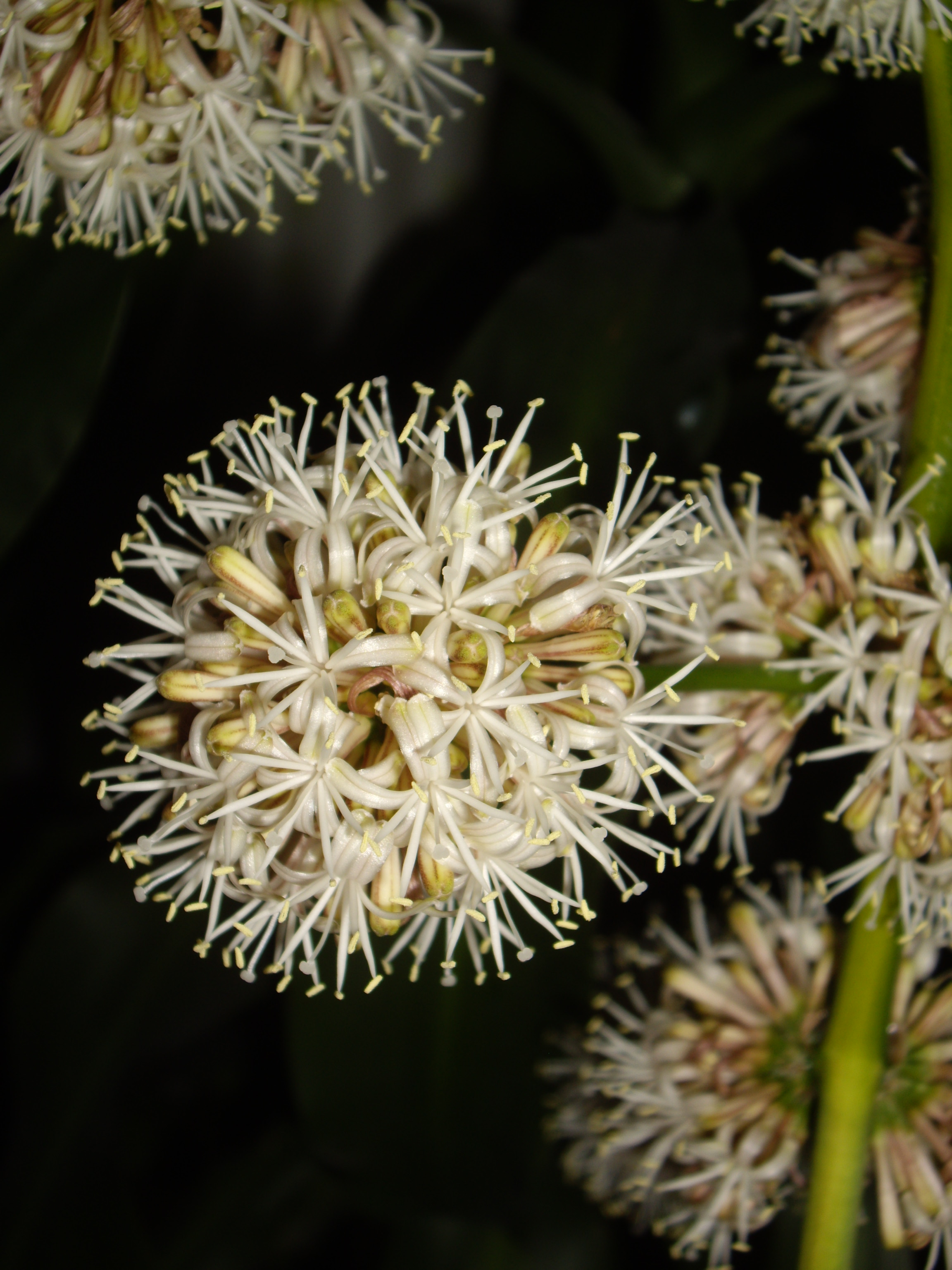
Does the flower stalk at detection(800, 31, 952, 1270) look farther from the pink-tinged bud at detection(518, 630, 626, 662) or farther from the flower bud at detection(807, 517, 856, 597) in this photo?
the pink-tinged bud at detection(518, 630, 626, 662)

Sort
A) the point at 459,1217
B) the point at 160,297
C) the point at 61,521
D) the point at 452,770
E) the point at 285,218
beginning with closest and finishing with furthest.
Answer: the point at 452,770, the point at 459,1217, the point at 160,297, the point at 61,521, the point at 285,218

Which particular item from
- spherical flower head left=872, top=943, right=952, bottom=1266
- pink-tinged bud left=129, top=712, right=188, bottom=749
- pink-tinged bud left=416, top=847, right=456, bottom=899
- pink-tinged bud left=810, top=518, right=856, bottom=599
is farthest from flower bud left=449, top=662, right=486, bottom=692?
spherical flower head left=872, top=943, right=952, bottom=1266

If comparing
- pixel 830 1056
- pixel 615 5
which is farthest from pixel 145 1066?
pixel 615 5

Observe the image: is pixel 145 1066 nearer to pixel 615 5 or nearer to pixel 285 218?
pixel 285 218

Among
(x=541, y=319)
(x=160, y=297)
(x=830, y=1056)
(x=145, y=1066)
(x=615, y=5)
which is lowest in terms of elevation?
(x=145, y=1066)

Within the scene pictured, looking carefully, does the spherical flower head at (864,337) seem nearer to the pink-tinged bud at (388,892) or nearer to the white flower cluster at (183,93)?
the white flower cluster at (183,93)

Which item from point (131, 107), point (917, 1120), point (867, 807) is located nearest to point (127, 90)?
point (131, 107)

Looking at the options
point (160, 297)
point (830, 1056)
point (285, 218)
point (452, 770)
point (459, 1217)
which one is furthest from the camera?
point (285, 218)

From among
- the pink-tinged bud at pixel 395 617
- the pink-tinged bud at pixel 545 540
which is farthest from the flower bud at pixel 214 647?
the pink-tinged bud at pixel 545 540

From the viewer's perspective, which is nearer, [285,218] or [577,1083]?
[577,1083]
